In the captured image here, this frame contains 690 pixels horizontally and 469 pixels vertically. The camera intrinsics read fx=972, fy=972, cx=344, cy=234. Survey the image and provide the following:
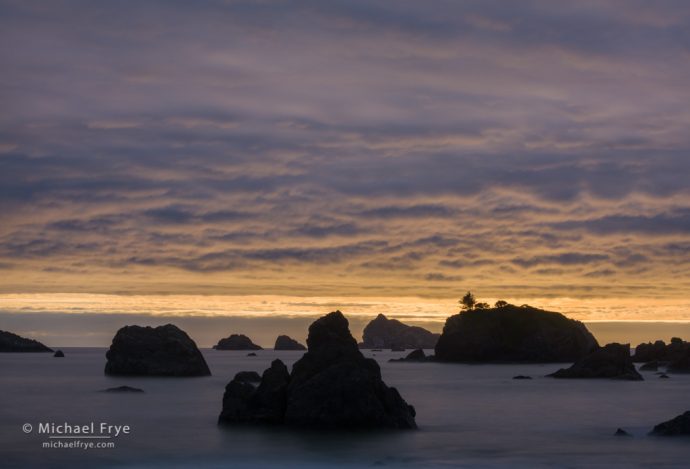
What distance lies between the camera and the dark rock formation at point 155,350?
137 meters

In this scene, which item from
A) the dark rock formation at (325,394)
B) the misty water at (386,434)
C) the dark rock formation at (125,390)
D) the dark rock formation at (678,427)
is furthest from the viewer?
the dark rock formation at (125,390)

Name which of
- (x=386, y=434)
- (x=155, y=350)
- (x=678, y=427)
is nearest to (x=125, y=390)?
(x=155, y=350)

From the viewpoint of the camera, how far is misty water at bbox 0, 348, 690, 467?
5494 cm

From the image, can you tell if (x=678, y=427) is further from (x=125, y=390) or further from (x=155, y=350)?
(x=155, y=350)

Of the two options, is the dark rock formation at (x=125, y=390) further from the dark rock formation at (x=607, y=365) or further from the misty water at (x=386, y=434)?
the dark rock formation at (x=607, y=365)

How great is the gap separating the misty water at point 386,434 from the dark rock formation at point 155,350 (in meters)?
12.3

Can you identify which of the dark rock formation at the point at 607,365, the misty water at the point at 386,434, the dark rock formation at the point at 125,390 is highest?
the dark rock formation at the point at 607,365

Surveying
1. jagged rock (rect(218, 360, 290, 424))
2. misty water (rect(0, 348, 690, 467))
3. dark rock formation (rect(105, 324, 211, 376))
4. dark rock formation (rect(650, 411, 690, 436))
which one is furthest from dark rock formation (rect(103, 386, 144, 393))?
dark rock formation (rect(650, 411, 690, 436))

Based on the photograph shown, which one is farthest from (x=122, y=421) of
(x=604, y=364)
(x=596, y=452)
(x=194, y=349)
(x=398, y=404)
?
(x=604, y=364)

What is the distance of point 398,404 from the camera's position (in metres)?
65.6

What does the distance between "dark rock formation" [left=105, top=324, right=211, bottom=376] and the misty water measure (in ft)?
40.4

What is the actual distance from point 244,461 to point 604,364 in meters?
114

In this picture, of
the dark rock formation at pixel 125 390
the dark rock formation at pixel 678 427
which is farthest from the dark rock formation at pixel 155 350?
the dark rock formation at pixel 678 427

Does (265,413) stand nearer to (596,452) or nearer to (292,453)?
(292,453)
